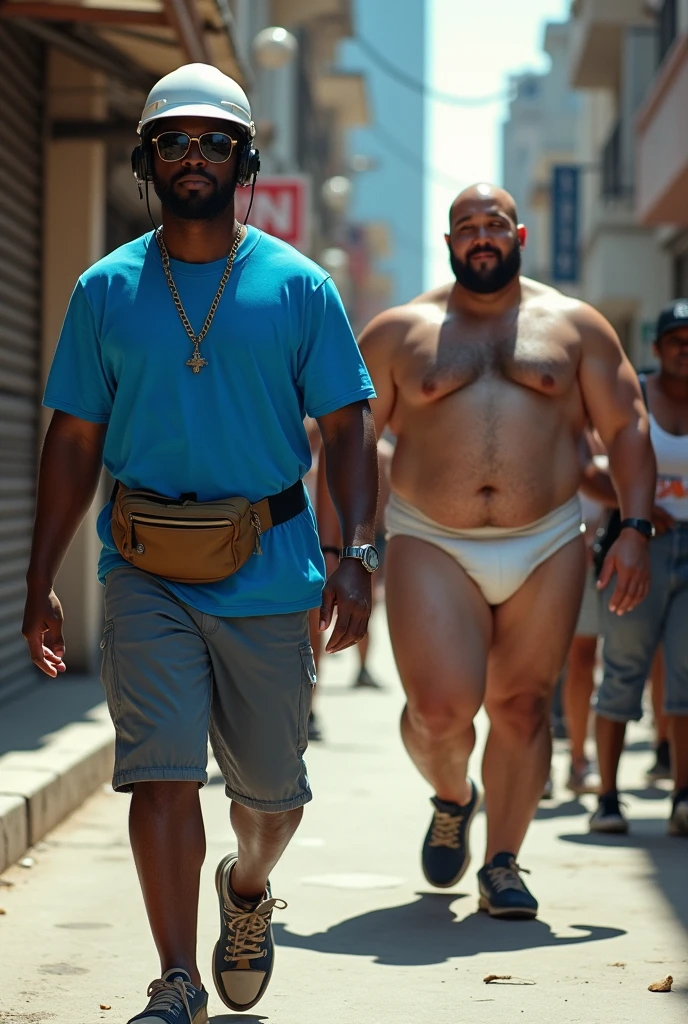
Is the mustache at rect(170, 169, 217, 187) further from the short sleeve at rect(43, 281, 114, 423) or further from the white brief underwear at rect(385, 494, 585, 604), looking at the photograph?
the white brief underwear at rect(385, 494, 585, 604)

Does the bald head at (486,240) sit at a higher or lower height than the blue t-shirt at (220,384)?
higher

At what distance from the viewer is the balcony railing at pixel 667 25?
17891mm

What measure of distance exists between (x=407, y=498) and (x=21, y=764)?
2.30 metres

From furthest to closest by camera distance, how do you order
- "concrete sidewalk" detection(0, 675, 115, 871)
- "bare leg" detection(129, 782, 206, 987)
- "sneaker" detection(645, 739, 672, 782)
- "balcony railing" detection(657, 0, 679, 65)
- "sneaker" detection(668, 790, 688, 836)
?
1. "balcony railing" detection(657, 0, 679, 65)
2. "sneaker" detection(645, 739, 672, 782)
3. "sneaker" detection(668, 790, 688, 836)
4. "concrete sidewalk" detection(0, 675, 115, 871)
5. "bare leg" detection(129, 782, 206, 987)

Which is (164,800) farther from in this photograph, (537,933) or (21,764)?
(21,764)

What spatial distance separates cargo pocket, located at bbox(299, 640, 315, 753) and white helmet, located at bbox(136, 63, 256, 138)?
48.8 inches

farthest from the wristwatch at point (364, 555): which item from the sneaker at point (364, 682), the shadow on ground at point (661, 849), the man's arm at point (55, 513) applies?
the sneaker at point (364, 682)

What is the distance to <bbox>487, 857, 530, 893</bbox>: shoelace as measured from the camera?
Result: 562cm

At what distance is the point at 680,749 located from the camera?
23.9 feet

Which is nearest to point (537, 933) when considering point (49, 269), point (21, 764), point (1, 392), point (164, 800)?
point (164, 800)

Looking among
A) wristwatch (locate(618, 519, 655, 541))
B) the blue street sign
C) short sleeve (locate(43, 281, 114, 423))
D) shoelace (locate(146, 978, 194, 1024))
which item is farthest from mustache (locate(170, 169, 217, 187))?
the blue street sign

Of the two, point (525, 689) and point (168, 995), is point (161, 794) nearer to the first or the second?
point (168, 995)

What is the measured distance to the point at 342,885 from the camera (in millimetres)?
6285

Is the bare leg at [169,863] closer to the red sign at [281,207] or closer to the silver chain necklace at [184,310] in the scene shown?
the silver chain necklace at [184,310]
